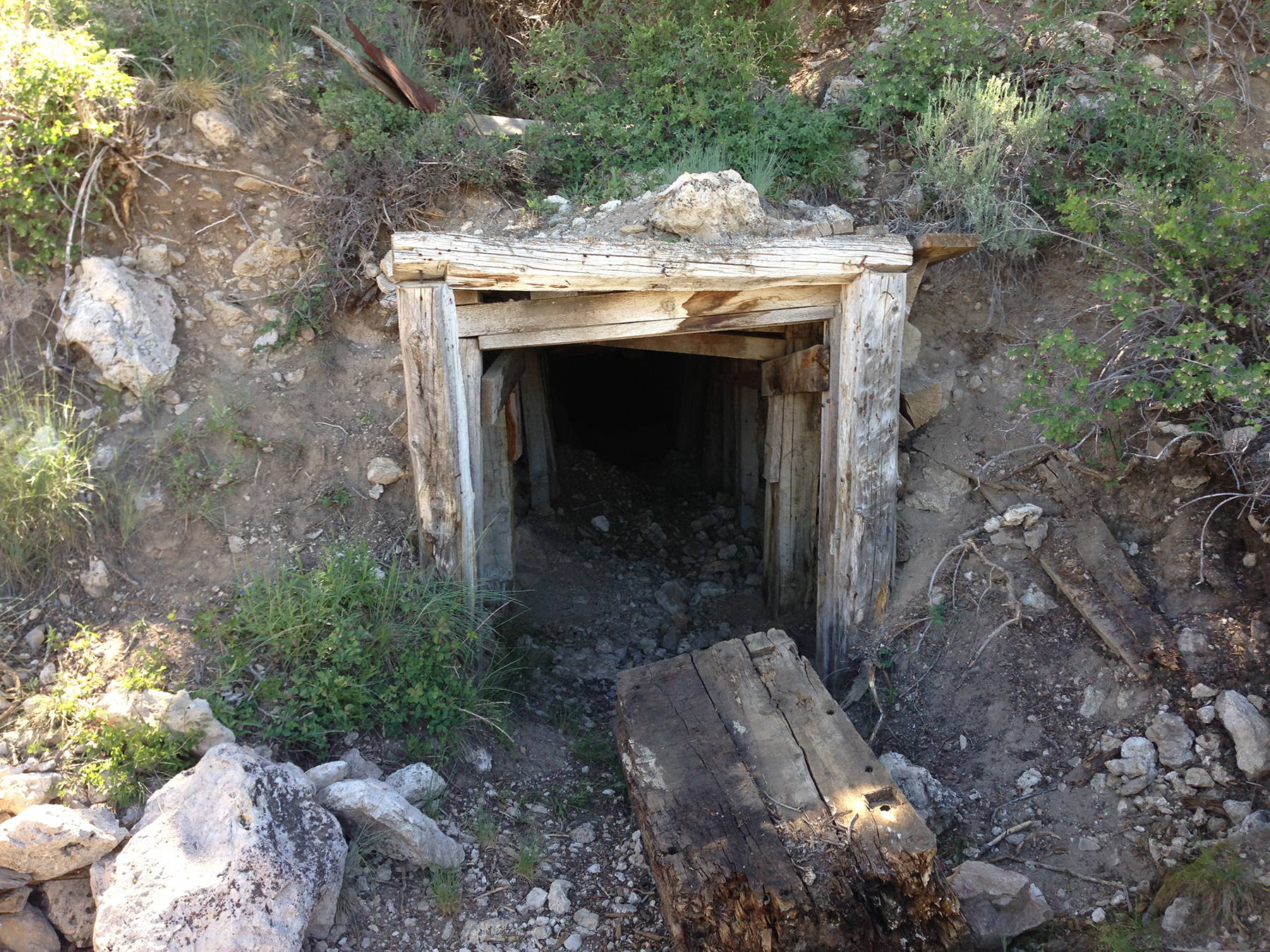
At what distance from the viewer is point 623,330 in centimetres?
392

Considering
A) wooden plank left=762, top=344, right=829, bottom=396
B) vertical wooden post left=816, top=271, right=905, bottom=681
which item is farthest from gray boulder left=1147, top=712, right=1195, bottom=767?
wooden plank left=762, top=344, right=829, bottom=396

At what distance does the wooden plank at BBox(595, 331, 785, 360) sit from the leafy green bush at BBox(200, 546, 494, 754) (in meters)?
1.88

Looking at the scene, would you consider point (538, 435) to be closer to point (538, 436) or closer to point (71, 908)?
point (538, 436)

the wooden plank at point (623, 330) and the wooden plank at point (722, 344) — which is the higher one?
the wooden plank at point (623, 330)

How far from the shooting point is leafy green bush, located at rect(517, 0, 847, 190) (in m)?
4.45

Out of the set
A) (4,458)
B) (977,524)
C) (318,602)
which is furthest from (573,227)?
(4,458)

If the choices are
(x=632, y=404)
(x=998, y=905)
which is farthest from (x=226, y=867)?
(x=632, y=404)

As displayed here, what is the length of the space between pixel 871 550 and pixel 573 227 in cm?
208

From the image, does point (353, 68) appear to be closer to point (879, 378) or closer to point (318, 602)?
point (318, 602)

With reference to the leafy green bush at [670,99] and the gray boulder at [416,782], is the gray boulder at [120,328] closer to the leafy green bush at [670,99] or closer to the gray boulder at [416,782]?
the leafy green bush at [670,99]

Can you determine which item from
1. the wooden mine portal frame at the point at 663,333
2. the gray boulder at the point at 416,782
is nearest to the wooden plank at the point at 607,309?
the wooden mine portal frame at the point at 663,333

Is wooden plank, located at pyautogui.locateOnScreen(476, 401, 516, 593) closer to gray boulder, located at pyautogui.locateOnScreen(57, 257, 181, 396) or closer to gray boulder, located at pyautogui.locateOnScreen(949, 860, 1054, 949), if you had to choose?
gray boulder, located at pyautogui.locateOnScreen(57, 257, 181, 396)

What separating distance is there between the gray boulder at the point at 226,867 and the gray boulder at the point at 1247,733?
307 centimetres

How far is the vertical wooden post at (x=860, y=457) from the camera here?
3982mm
